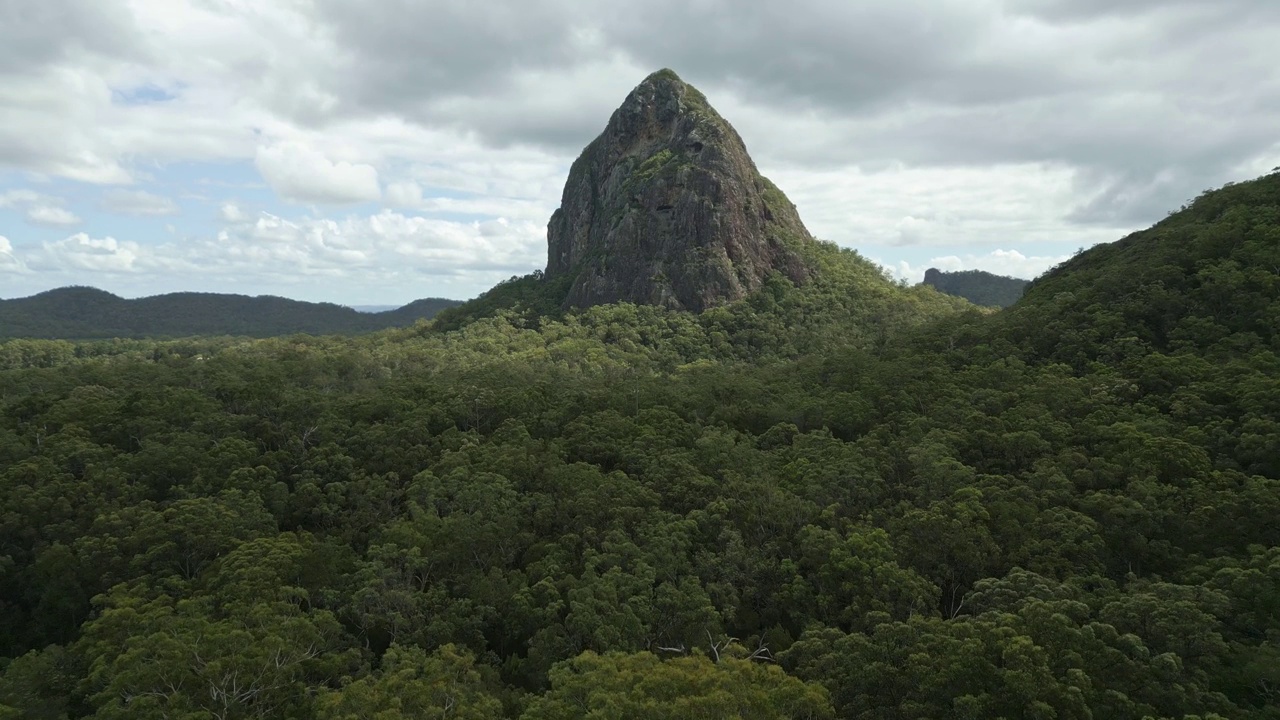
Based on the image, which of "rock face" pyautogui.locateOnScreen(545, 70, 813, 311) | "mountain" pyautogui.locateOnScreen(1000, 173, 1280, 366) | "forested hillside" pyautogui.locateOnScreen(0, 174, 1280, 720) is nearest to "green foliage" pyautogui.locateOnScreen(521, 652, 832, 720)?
"forested hillside" pyautogui.locateOnScreen(0, 174, 1280, 720)

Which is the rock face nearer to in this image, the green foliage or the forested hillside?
the forested hillside

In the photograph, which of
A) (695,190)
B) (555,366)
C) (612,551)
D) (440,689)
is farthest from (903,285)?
(440,689)

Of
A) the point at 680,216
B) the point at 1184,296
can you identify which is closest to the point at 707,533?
the point at 1184,296

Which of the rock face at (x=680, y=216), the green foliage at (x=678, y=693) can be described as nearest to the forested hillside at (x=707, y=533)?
the green foliage at (x=678, y=693)

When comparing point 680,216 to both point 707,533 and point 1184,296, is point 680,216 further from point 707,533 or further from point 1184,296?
point 707,533

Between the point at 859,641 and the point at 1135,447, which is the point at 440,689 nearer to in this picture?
the point at 859,641
